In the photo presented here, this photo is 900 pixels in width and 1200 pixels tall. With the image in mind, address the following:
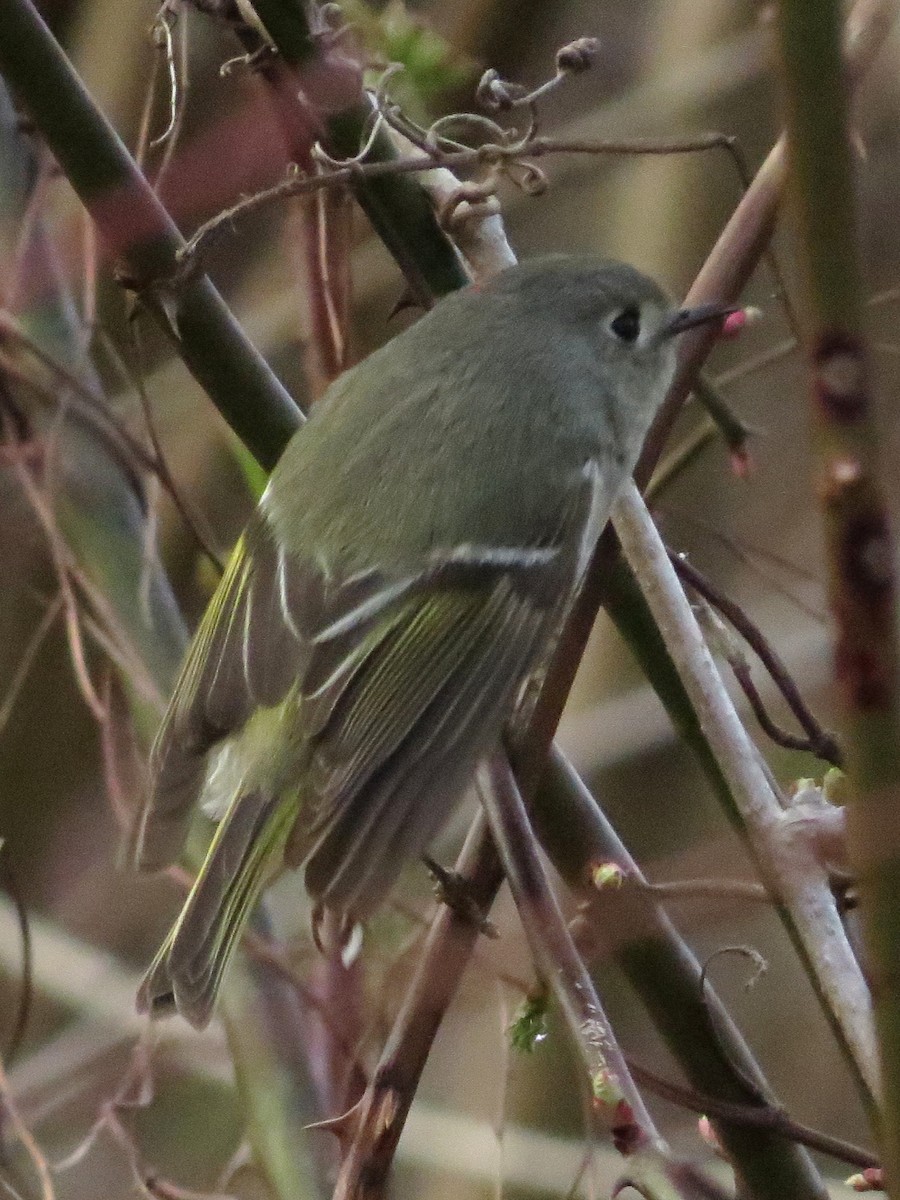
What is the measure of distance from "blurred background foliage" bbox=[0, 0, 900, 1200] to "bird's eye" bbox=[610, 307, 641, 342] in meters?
0.36

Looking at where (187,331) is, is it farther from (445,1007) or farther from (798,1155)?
(798,1155)

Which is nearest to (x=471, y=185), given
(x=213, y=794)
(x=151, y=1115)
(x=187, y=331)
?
(x=187, y=331)

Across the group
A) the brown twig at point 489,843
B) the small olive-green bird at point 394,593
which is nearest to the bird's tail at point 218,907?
the small olive-green bird at point 394,593

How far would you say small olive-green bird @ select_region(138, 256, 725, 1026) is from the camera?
1.03 metres

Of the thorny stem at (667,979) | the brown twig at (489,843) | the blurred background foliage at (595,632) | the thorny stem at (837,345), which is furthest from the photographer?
the blurred background foliage at (595,632)

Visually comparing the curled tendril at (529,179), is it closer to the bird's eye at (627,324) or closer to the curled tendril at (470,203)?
the curled tendril at (470,203)

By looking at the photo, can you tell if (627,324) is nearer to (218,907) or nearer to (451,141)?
(451,141)

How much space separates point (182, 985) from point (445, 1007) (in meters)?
0.23

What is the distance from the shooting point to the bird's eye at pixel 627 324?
1.29 m

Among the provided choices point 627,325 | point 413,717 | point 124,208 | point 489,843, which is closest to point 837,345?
point 489,843

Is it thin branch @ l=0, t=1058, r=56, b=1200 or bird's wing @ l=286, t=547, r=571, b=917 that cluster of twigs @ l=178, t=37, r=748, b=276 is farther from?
thin branch @ l=0, t=1058, r=56, b=1200

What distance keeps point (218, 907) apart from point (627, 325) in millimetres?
593

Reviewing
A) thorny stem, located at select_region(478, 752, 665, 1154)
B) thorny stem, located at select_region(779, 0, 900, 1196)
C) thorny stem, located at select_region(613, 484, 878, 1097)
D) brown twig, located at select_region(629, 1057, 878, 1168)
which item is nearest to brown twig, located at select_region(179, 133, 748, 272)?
A: thorny stem, located at select_region(613, 484, 878, 1097)

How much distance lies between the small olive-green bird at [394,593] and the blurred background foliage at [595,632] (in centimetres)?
36
